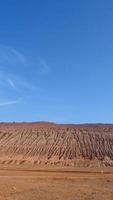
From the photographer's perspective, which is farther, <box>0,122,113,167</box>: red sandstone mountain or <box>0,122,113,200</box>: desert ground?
<box>0,122,113,167</box>: red sandstone mountain

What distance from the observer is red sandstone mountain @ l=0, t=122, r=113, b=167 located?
76.4 meters

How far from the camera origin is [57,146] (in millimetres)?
90312

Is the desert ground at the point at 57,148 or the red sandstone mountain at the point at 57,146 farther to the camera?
the red sandstone mountain at the point at 57,146

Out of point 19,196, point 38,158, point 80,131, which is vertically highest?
point 80,131

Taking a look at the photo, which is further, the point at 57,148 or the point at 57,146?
the point at 57,146

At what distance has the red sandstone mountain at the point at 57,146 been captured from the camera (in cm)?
7638

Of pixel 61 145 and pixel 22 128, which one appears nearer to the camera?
pixel 61 145

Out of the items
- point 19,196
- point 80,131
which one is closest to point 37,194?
point 19,196

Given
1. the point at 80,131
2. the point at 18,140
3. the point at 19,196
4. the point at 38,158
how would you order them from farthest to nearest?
the point at 80,131, the point at 18,140, the point at 38,158, the point at 19,196

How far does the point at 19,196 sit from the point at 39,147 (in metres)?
65.1

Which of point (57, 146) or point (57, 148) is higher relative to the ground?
point (57, 146)

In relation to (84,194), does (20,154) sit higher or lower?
higher

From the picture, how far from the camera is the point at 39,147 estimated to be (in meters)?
88.6

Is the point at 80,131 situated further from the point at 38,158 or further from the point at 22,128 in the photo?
the point at 38,158
